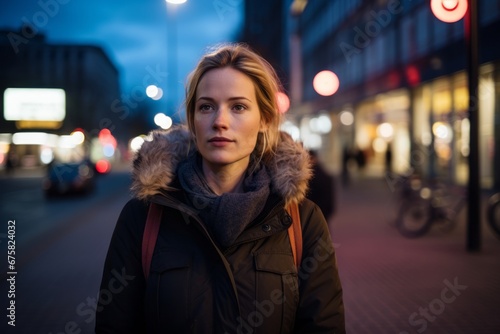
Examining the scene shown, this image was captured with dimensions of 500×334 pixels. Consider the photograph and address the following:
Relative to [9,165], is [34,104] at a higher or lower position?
higher

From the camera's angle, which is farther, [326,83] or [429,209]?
[326,83]

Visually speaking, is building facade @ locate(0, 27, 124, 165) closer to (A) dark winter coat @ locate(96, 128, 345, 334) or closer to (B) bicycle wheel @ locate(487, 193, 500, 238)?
(B) bicycle wheel @ locate(487, 193, 500, 238)

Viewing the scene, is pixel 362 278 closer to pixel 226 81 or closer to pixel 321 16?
pixel 226 81

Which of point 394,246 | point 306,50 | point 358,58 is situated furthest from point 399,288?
point 306,50

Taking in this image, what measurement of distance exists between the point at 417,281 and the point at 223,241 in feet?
18.1

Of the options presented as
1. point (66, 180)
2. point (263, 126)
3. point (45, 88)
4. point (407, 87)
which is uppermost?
point (45, 88)

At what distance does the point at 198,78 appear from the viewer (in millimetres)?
2061

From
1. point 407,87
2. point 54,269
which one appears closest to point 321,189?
point 54,269

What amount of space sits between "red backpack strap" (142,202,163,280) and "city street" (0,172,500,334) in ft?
11.4

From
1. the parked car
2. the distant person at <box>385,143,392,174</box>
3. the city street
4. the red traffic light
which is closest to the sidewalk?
the city street

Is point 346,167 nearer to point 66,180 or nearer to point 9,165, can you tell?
point 66,180

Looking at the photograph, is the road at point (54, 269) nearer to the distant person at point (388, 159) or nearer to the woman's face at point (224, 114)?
the woman's face at point (224, 114)

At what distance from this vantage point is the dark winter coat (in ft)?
6.17

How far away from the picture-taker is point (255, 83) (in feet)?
6.81
